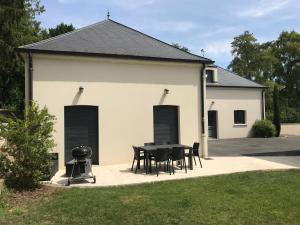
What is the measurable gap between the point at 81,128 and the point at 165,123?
11.9 ft

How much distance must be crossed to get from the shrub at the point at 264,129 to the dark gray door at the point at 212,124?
133 inches

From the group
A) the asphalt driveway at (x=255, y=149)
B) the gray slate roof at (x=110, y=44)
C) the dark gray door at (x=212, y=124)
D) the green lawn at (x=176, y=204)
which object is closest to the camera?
the green lawn at (x=176, y=204)

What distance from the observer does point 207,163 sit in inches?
532

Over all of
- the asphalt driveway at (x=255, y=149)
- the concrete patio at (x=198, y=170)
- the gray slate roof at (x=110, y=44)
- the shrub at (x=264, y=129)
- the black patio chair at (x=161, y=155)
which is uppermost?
the gray slate roof at (x=110, y=44)

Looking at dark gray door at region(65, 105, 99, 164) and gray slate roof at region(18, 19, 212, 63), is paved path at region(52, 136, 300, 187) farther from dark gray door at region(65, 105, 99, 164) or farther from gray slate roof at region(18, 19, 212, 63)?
gray slate roof at region(18, 19, 212, 63)

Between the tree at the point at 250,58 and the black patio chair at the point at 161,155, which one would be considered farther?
the tree at the point at 250,58

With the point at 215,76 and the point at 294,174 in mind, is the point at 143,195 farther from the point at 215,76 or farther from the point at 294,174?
the point at 215,76

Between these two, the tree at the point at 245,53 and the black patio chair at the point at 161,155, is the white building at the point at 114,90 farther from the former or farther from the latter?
the tree at the point at 245,53

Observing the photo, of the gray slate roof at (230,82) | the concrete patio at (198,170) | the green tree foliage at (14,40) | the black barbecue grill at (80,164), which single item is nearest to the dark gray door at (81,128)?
the concrete patio at (198,170)

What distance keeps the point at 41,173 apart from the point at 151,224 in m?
4.20

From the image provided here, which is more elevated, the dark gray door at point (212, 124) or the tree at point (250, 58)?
the tree at point (250, 58)

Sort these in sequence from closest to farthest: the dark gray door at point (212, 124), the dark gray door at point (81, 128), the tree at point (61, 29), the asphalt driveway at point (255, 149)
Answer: the dark gray door at point (81, 128), the asphalt driveway at point (255, 149), the dark gray door at point (212, 124), the tree at point (61, 29)

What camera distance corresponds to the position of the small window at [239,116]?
2791 centimetres

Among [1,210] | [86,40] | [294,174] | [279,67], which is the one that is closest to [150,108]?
[86,40]
